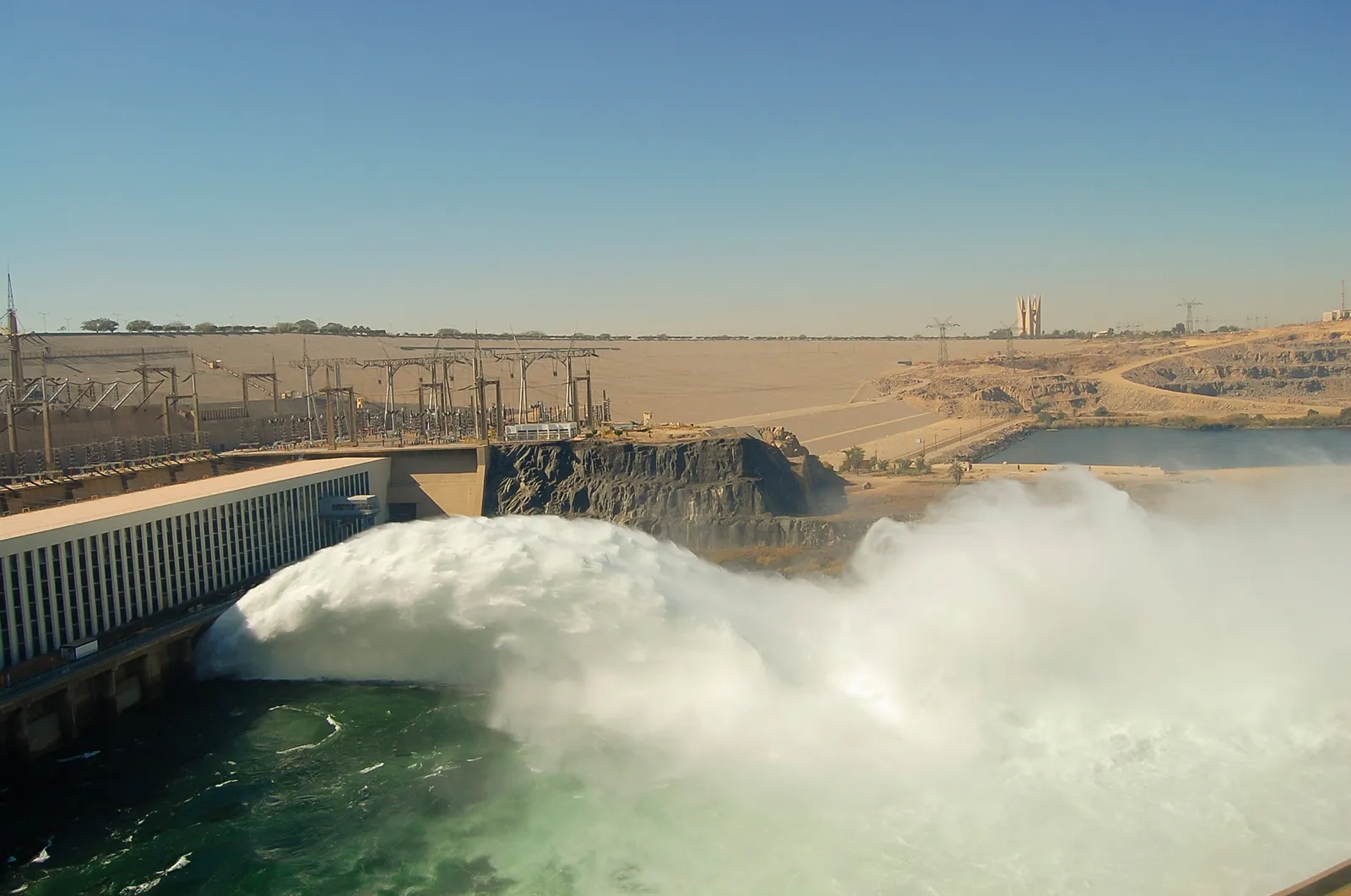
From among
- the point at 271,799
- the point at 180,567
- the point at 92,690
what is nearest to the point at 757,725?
the point at 271,799

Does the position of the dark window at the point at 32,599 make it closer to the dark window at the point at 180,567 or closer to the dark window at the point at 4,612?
the dark window at the point at 4,612

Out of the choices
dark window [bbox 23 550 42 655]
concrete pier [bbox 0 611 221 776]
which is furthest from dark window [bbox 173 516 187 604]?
dark window [bbox 23 550 42 655]

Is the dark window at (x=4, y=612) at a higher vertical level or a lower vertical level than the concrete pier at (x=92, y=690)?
higher

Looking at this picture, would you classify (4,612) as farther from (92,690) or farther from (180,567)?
(180,567)

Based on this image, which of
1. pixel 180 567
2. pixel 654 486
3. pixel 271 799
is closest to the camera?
pixel 271 799

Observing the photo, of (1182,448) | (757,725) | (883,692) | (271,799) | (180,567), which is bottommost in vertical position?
(271,799)

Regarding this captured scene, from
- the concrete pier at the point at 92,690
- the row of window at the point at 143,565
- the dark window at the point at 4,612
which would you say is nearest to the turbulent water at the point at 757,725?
the concrete pier at the point at 92,690

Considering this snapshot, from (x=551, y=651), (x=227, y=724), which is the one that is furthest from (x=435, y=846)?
(x=227, y=724)
